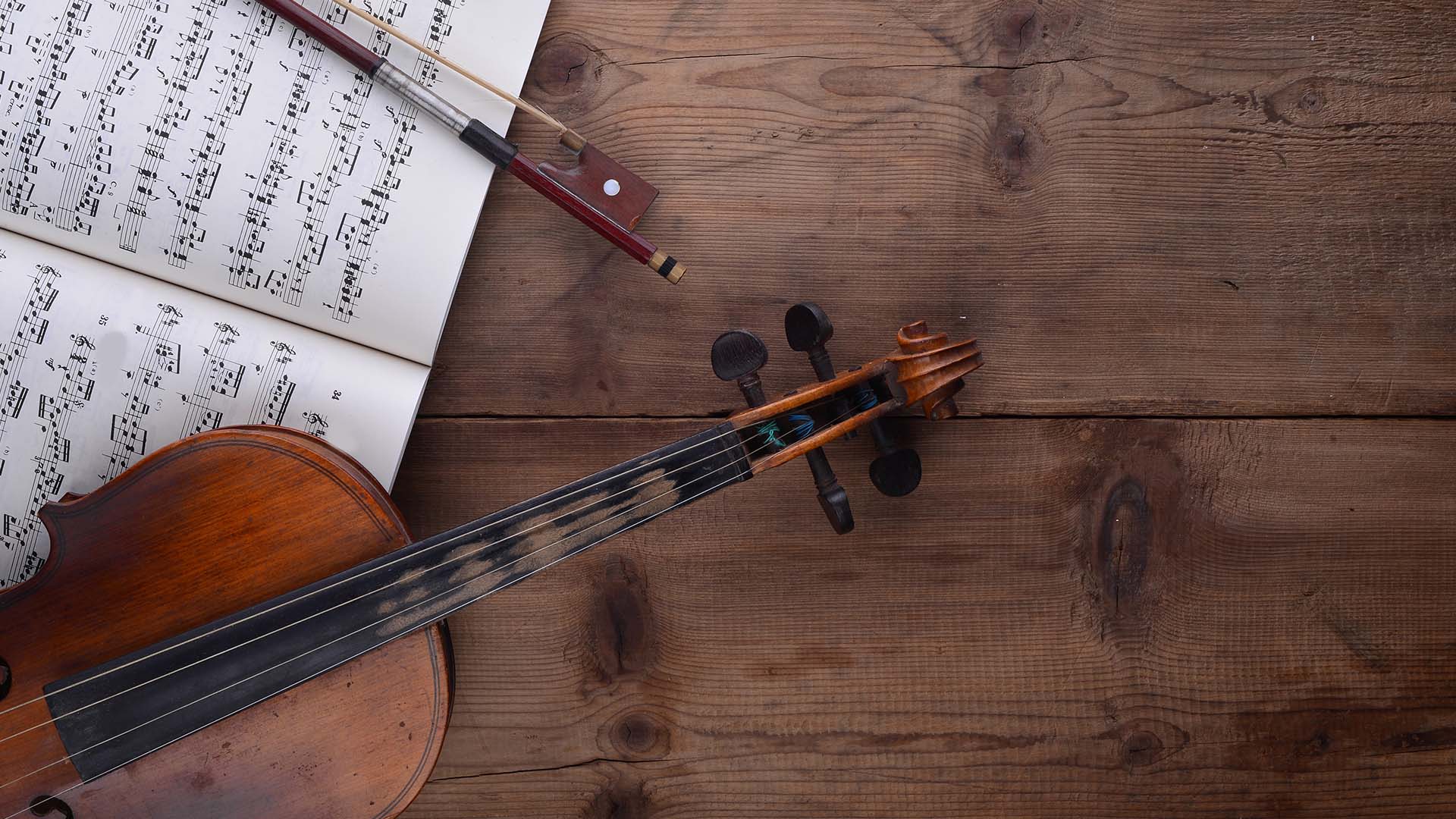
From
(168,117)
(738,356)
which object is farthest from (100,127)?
(738,356)

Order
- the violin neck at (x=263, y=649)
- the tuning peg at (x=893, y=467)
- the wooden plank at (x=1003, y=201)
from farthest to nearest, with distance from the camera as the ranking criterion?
the wooden plank at (x=1003, y=201)
the tuning peg at (x=893, y=467)
the violin neck at (x=263, y=649)

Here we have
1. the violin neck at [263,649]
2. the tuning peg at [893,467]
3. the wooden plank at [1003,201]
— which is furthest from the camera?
the wooden plank at [1003,201]

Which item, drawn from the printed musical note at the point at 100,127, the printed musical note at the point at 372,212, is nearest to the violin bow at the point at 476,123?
the printed musical note at the point at 372,212

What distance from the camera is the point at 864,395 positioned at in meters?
1.12

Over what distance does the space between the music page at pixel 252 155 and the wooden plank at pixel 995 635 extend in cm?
27

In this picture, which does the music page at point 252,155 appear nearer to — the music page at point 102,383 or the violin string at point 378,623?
the music page at point 102,383

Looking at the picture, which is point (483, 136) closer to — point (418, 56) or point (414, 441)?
point (418, 56)

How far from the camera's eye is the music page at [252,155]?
1179 mm

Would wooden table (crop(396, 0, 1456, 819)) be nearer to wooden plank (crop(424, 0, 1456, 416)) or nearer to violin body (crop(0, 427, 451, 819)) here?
wooden plank (crop(424, 0, 1456, 416))

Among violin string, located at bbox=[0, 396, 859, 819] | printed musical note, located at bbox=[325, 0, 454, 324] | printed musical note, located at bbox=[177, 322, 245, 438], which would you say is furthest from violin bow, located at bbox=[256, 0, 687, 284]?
printed musical note, located at bbox=[177, 322, 245, 438]

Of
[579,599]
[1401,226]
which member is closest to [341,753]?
[579,599]

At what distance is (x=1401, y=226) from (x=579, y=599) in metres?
1.30

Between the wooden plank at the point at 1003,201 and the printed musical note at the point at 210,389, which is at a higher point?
the wooden plank at the point at 1003,201

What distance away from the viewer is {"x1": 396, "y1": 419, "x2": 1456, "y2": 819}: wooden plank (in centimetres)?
129
